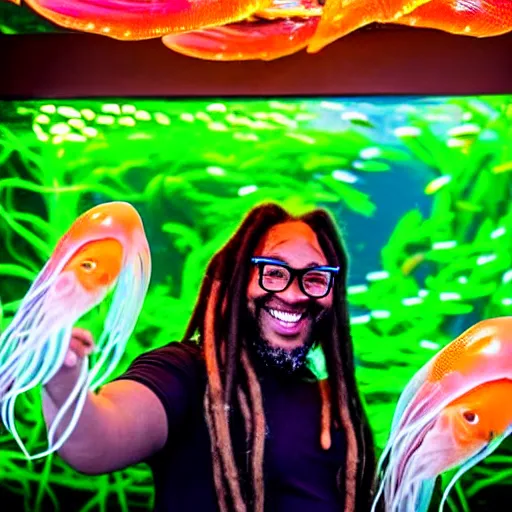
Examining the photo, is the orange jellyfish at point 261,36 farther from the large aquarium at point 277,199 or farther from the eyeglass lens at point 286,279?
the eyeglass lens at point 286,279

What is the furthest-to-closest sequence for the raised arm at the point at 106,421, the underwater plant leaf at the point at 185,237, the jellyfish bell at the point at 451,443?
the underwater plant leaf at the point at 185,237 → the jellyfish bell at the point at 451,443 → the raised arm at the point at 106,421

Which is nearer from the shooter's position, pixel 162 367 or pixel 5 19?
pixel 162 367

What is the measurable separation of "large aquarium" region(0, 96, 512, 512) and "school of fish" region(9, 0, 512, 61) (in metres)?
0.16

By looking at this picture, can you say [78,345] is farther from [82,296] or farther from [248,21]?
[248,21]

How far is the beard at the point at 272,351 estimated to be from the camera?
2.02 m

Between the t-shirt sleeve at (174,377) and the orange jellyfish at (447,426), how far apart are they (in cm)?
53

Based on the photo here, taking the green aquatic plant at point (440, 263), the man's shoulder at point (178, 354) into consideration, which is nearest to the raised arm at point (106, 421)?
the man's shoulder at point (178, 354)

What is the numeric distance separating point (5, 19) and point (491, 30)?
1373mm

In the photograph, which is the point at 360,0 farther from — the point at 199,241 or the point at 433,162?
the point at 199,241

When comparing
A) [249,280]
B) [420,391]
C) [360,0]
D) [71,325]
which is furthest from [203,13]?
[420,391]

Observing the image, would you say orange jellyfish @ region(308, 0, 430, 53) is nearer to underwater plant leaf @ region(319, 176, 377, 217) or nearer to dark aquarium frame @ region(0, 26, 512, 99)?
dark aquarium frame @ region(0, 26, 512, 99)

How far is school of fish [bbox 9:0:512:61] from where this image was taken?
82.1 inches

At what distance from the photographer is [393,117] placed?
2084mm

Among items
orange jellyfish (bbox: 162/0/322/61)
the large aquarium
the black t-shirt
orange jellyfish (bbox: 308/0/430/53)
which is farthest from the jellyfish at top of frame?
orange jellyfish (bbox: 308/0/430/53)
